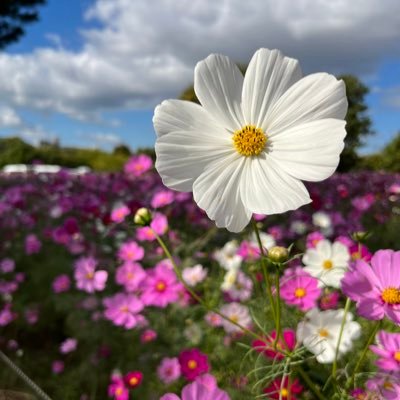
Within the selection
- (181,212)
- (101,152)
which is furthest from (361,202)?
(101,152)

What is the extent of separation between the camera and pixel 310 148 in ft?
1.33

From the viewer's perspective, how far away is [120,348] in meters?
1.81

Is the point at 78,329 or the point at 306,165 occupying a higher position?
the point at 306,165

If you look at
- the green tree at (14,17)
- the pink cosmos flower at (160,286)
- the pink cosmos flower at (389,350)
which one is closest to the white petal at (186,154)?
the pink cosmos flower at (389,350)

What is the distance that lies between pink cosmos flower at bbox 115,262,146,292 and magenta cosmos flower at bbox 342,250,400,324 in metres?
0.85

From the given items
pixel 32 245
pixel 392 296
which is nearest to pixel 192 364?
pixel 392 296

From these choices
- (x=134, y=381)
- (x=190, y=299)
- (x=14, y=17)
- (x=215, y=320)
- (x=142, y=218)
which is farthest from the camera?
(x=14, y=17)

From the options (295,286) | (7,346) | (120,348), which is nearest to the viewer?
(295,286)

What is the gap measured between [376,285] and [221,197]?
0.61 ft

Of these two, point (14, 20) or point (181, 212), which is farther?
point (14, 20)

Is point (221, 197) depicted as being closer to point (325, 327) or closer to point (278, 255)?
point (278, 255)

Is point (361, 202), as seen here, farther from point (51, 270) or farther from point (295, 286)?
point (295, 286)

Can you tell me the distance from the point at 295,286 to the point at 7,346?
172 cm

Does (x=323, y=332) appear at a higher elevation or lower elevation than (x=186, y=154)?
lower
